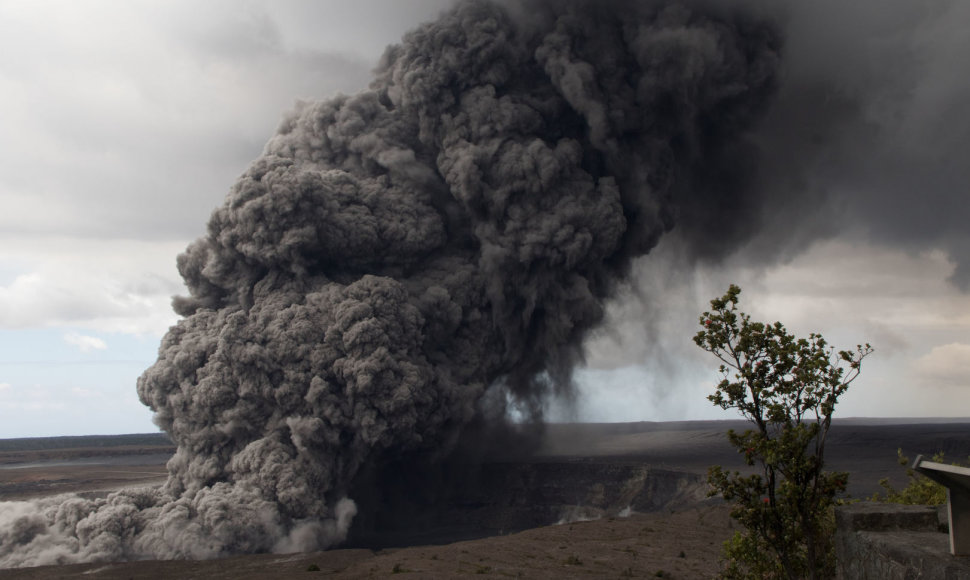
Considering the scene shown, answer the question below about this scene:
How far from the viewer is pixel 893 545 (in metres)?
8.42

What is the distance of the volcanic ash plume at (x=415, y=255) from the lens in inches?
1380

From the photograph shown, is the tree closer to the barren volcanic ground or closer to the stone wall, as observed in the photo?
the stone wall

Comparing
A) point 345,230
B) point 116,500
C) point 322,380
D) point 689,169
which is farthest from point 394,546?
point 689,169

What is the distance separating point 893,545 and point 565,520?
35727 mm

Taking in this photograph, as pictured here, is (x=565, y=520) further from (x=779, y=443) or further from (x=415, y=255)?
(x=779, y=443)

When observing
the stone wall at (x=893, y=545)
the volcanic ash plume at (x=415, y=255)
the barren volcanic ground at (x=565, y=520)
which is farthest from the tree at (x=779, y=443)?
the volcanic ash plume at (x=415, y=255)

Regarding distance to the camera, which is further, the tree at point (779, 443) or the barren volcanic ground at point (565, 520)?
the barren volcanic ground at point (565, 520)

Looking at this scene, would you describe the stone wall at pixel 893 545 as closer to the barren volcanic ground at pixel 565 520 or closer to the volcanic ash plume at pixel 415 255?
the barren volcanic ground at pixel 565 520

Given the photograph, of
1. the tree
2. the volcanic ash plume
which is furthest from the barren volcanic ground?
the tree

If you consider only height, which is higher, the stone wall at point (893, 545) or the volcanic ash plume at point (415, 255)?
the volcanic ash plume at point (415, 255)

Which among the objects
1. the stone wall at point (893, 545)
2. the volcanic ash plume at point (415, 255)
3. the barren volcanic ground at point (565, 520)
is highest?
the volcanic ash plume at point (415, 255)

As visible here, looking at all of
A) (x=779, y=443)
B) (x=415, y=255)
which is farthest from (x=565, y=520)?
(x=779, y=443)

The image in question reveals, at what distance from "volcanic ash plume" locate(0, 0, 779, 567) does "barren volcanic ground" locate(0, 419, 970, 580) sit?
3.53m

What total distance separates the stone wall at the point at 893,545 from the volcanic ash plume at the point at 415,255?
1081 inches
